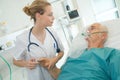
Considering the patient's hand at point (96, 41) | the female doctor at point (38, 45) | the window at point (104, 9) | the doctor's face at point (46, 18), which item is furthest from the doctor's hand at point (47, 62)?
the window at point (104, 9)

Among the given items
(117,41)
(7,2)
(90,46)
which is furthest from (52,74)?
(7,2)

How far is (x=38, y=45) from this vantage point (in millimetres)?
1866

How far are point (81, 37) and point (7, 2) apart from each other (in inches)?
46.6

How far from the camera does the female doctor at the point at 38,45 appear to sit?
181 cm

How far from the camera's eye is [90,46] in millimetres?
1992

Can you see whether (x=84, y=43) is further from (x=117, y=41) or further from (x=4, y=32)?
(x=4, y=32)

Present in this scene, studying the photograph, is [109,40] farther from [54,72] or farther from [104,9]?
[104,9]

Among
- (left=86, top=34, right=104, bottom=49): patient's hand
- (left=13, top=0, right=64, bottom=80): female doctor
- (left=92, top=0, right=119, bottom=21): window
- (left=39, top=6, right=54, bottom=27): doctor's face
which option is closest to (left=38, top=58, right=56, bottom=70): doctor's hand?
(left=13, top=0, right=64, bottom=80): female doctor

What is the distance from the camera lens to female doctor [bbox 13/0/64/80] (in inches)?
71.2

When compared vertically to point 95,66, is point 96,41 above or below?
above

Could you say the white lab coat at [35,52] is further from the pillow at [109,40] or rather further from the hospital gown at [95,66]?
the pillow at [109,40]

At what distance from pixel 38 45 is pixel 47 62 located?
0.62 ft

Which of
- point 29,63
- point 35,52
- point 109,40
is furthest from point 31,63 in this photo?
point 109,40

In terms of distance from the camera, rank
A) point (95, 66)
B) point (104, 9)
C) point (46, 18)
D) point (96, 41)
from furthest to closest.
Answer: point (104, 9) → point (96, 41) → point (46, 18) → point (95, 66)
